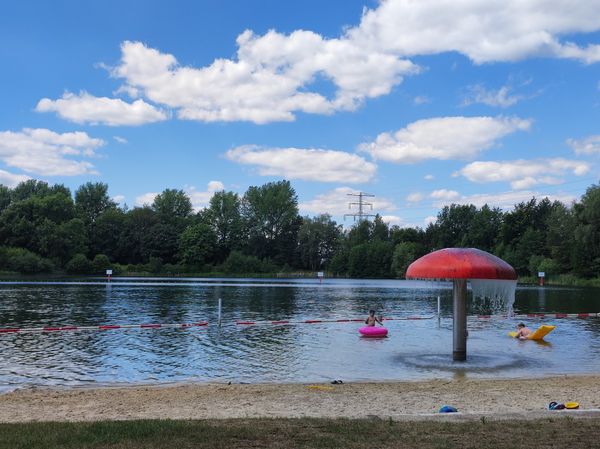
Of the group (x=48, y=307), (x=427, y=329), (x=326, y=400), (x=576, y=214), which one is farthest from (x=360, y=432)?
(x=576, y=214)

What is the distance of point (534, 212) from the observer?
15425 centimetres

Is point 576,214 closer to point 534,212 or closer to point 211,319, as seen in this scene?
point 534,212

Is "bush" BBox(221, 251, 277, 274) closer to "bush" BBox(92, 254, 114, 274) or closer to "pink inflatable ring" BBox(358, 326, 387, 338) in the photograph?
"bush" BBox(92, 254, 114, 274)

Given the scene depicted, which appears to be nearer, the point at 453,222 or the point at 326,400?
the point at 326,400

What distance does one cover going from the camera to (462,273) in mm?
19844

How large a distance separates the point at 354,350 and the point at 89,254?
5994 inches

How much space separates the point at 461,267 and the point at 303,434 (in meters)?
11.8

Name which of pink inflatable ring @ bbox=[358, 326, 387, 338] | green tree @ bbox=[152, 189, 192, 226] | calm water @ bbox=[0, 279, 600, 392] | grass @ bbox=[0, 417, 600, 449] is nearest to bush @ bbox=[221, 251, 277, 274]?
green tree @ bbox=[152, 189, 192, 226]

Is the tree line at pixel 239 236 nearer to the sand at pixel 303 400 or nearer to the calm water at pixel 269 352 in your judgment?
the calm water at pixel 269 352

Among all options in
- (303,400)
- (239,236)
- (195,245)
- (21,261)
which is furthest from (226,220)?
(303,400)

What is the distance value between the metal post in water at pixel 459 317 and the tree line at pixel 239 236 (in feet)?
327

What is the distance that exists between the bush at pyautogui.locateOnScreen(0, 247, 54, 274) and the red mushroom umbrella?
402ft

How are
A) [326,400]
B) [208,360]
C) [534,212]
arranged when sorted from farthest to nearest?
[534,212] < [208,360] < [326,400]

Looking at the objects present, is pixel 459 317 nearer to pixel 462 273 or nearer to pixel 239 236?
pixel 462 273
